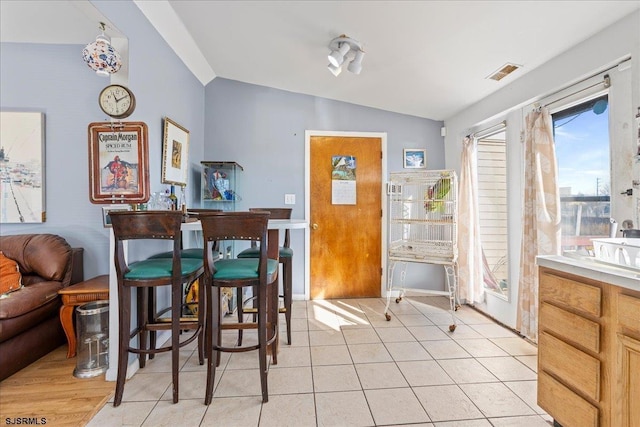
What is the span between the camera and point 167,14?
91.8 inches

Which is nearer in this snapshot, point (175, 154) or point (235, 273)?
point (235, 273)

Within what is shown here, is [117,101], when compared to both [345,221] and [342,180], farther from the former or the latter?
[345,221]

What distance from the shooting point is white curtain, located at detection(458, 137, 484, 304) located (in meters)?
2.98

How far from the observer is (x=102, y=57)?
1.76 meters

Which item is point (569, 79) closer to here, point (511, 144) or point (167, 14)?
point (511, 144)

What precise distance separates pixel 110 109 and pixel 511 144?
3.40 meters

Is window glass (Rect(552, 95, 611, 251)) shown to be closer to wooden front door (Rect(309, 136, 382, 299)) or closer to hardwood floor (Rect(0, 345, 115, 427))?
wooden front door (Rect(309, 136, 382, 299))

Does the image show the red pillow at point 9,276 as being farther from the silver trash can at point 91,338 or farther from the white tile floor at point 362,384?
the white tile floor at point 362,384

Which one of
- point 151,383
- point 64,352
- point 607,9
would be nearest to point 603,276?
point 607,9

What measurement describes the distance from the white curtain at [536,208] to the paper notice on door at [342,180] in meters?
1.84

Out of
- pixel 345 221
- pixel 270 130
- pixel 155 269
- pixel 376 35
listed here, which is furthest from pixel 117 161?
pixel 345 221

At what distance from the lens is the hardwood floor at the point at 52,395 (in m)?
1.54

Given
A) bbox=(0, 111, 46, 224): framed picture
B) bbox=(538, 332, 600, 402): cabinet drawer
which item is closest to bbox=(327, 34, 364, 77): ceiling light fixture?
bbox=(538, 332, 600, 402): cabinet drawer

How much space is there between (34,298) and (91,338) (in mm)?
547
